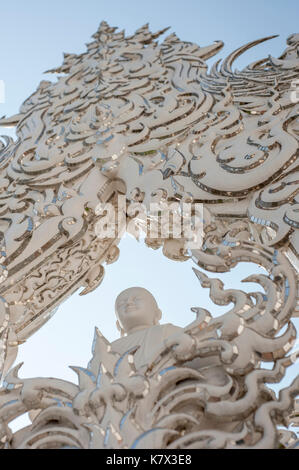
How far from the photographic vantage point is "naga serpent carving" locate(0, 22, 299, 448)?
0.97 m

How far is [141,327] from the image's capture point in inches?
51.5

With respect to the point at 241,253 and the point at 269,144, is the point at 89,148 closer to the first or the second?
the point at 269,144

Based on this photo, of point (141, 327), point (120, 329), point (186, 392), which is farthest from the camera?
point (120, 329)

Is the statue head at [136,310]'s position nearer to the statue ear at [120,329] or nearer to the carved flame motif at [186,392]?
the statue ear at [120,329]

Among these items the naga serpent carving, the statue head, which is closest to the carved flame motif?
the naga serpent carving

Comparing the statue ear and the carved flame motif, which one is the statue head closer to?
the statue ear

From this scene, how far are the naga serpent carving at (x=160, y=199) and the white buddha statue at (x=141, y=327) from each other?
73mm

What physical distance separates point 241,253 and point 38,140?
1084 millimetres

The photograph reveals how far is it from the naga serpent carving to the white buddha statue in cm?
7

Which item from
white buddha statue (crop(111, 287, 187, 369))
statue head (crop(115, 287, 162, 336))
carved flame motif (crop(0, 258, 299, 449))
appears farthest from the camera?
statue head (crop(115, 287, 162, 336))
